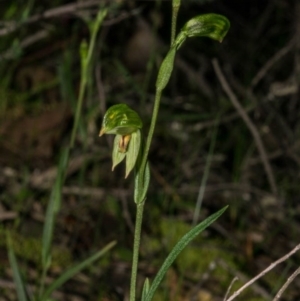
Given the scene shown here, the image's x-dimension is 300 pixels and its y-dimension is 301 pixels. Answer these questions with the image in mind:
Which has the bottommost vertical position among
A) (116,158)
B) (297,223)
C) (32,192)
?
(297,223)

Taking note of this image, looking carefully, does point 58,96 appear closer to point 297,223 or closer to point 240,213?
point 240,213

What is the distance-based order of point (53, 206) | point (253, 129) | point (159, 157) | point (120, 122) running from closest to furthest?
point (120, 122), point (53, 206), point (253, 129), point (159, 157)

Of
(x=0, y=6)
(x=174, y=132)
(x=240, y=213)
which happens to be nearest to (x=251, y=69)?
(x=174, y=132)

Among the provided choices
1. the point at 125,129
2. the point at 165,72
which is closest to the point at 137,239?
the point at 125,129

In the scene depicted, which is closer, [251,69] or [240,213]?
[240,213]

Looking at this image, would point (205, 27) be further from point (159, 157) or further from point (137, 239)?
point (159, 157)

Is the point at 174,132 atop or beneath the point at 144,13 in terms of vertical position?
beneath

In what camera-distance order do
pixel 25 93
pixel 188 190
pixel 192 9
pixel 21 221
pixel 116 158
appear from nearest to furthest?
pixel 116 158
pixel 21 221
pixel 188 190
pixel 25 93
pixel 192 9

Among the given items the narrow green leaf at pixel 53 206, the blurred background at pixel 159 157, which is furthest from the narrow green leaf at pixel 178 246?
the blurred background at pixel 159 157

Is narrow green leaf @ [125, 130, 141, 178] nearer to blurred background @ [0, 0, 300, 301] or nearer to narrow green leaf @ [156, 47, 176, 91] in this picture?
narrow green leaf @ [156, 47, 176, 91]
